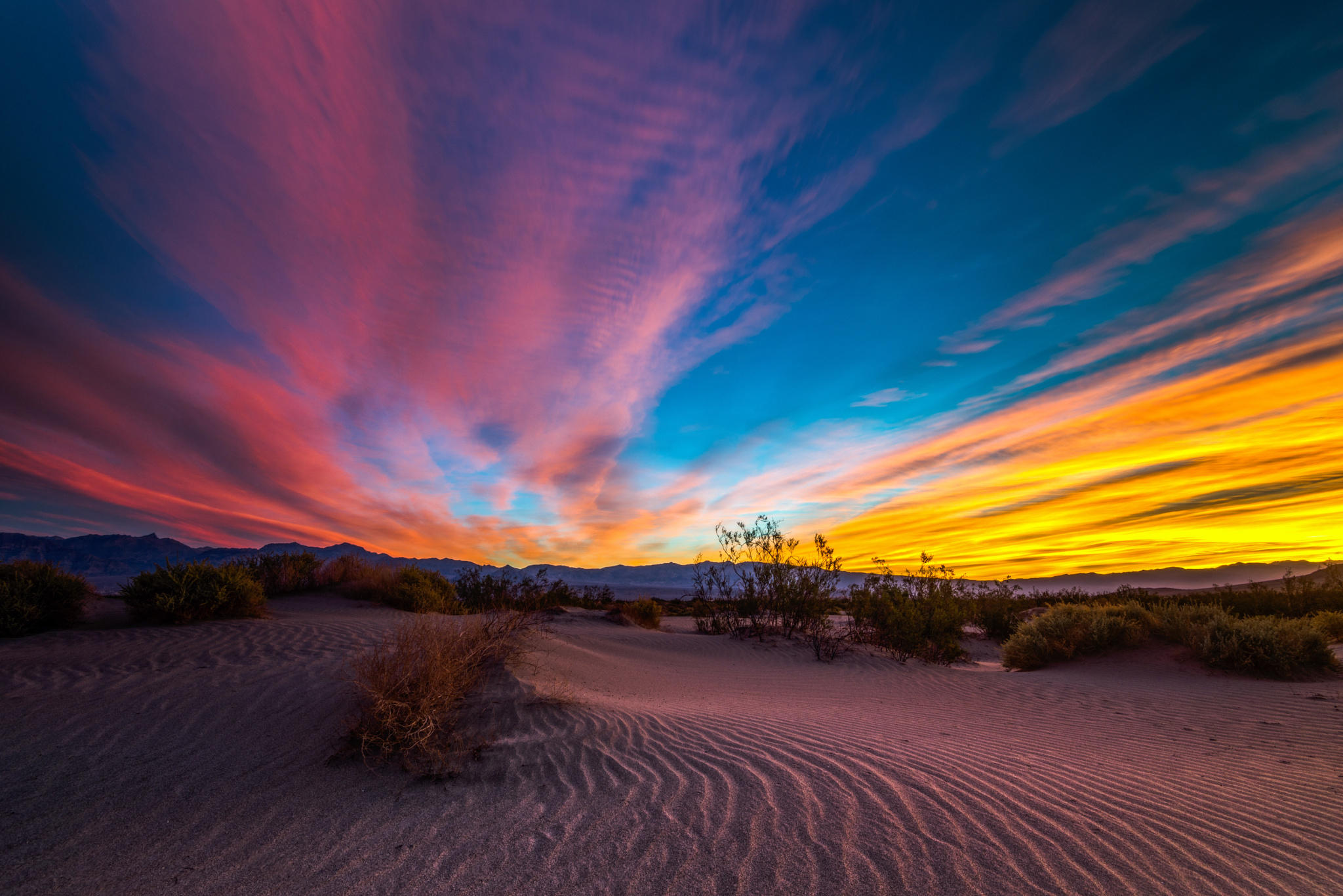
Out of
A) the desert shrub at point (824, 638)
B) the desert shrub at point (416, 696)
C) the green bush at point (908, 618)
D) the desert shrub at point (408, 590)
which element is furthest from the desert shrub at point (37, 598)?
the green bush at point (908, 618)


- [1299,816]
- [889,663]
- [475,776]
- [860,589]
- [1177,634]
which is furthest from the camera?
[860,589]

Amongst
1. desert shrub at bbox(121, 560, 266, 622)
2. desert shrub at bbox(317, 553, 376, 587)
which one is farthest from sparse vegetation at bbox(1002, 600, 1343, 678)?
desert shrub at bbox(317, 553, 376, 587)

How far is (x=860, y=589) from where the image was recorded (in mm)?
14227

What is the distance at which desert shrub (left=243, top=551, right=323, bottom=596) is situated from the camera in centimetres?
1396

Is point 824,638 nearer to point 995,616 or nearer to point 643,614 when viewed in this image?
point 643,614

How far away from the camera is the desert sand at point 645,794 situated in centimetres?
280

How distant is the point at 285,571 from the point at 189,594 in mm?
5302

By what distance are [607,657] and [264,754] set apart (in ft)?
22.2

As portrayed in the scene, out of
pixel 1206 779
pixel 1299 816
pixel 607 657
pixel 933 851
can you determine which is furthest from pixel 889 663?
pixel 933 851

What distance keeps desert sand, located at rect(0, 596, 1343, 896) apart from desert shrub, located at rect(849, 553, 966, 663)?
5.01 meters

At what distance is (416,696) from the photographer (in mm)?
4438

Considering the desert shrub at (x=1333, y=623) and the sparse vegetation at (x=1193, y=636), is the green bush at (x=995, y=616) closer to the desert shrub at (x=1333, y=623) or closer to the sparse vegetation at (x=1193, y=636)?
the sparse vegetation at (x=1193, y=636)

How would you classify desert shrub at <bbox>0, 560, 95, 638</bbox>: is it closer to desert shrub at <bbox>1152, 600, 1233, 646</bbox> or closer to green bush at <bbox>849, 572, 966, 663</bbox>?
green bush at <bbox>849, 572, 966, 663</bbox>

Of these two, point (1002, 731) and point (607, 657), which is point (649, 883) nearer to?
point (1002, 731)
